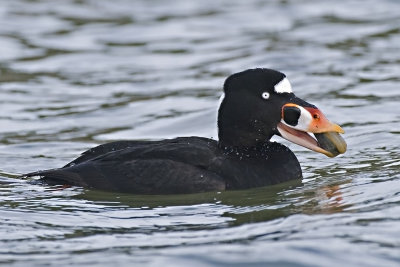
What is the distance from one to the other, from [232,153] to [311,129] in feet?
2.29

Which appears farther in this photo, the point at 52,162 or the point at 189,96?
the point at 189,96

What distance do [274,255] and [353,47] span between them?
32.6 ft

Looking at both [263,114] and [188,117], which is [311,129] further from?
[188,117]

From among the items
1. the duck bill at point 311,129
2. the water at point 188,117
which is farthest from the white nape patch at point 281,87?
the water at point 188,117

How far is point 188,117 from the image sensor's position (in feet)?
42.8

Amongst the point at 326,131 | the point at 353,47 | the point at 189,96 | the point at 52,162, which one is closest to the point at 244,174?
the point at 326,131

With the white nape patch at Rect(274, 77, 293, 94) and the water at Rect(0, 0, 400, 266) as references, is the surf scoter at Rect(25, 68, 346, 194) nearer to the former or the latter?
the white nape patch at Rect(274, 77, 293, 94)

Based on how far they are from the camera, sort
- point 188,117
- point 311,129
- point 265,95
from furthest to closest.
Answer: point 188,117, point 265,95, point 311,129

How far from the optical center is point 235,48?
1702cm

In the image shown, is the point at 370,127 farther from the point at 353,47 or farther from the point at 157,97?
the point at 353,47

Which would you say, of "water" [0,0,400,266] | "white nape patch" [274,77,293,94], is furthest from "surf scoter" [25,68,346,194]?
"water" [0,0,400,266]

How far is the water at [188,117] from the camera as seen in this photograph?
7.20 meters

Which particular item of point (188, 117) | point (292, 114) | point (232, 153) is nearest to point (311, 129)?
point (292, 114)

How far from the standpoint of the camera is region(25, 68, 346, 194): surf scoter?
868cm
